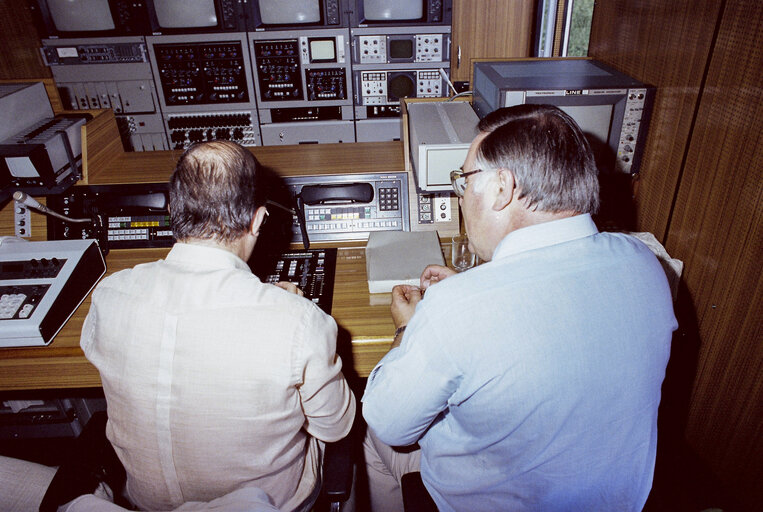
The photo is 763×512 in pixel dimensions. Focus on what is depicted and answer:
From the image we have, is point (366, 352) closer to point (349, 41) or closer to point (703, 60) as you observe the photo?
point (703, 60)

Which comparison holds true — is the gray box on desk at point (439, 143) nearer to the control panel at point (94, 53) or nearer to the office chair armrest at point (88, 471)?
the office chair armrest at point (88, 471)

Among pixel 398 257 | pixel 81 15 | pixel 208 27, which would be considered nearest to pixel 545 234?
pixel 398 257

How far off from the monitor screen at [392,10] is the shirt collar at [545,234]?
2662mm

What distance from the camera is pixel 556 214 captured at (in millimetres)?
898

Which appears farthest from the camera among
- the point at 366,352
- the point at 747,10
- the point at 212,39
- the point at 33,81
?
the point at 212,39

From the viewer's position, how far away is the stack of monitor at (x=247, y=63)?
3.05 meters

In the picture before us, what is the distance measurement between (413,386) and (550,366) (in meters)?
0.25

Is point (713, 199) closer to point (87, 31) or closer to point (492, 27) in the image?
point (492, 27)

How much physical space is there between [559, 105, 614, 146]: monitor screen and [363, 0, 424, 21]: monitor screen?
2.06 meters

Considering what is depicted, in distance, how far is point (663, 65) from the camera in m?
1.40

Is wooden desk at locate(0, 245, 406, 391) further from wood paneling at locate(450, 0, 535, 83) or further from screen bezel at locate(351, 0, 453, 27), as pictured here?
screen bezel at locate(351, 0, 453, 27)

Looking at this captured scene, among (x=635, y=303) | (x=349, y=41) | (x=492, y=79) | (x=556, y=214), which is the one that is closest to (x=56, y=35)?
(x=349, y=41)

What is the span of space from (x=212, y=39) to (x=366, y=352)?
2.65m

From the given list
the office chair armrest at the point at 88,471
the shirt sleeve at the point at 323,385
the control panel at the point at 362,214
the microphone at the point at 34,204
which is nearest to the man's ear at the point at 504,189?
the shirt sleeve at the point at 323,385
